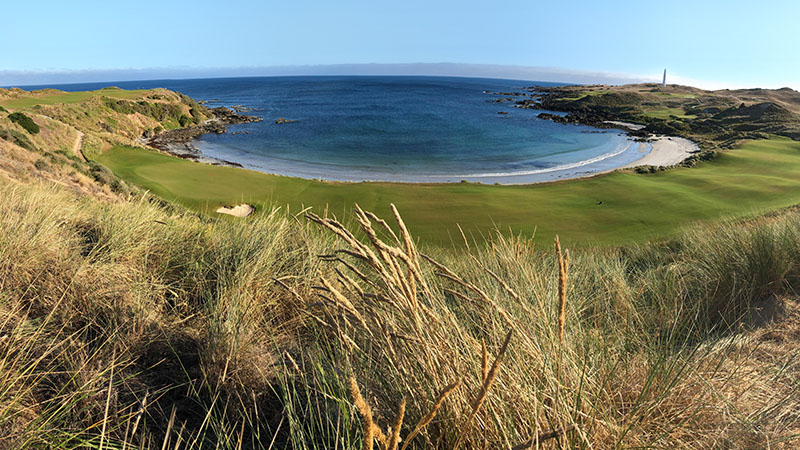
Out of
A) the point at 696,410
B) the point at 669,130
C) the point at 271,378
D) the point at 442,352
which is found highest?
the point at 669,130

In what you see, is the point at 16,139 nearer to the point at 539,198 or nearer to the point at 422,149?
the point at 539,198

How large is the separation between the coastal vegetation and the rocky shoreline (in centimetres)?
2634

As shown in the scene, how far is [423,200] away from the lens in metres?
14.8

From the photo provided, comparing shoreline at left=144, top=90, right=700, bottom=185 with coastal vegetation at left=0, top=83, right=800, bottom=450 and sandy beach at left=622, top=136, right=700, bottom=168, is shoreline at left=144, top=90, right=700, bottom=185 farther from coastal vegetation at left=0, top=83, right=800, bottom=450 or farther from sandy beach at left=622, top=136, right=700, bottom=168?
coastal vegetation at left=0, top=83, right=800, bottom=450

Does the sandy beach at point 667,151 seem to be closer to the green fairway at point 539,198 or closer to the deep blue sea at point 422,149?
the deep blue sea at point 422,149

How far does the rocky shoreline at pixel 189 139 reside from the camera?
2869cm

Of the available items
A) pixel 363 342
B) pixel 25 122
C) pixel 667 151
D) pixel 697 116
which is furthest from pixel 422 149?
pixel 697 116

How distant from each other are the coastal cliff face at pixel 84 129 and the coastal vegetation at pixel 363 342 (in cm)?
776

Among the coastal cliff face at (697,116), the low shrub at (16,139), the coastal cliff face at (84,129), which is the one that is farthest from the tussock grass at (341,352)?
the coastal cliff face at (697,116)

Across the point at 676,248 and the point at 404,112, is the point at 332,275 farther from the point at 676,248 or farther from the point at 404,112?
the point at 404,112

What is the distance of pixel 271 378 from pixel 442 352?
3.64 feet

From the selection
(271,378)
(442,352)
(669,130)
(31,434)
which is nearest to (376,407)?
Result: (442,352)

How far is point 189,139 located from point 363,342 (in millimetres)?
40320

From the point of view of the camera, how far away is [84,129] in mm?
26156
